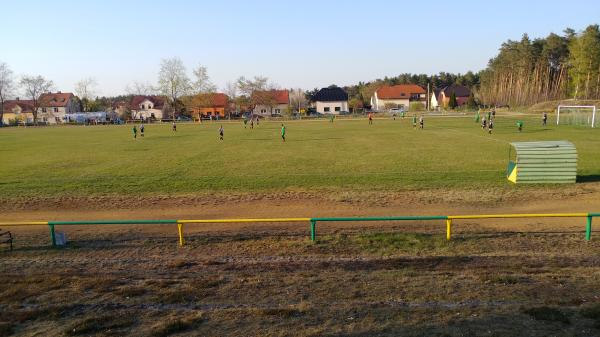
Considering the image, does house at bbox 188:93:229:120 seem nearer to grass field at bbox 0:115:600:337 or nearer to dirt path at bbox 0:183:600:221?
grass field at bbox 0:115:600:337

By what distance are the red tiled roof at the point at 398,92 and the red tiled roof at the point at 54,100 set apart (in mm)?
87815

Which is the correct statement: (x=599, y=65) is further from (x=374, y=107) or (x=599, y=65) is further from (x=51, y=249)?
(x=51, y=249)

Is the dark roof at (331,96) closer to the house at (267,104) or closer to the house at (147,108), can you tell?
the house at (267,104)

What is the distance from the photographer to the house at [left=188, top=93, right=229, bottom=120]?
103750 mm

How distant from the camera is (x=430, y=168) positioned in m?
21.6

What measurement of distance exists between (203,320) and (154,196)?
1133cm

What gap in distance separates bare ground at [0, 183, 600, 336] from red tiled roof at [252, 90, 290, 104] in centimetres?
9885

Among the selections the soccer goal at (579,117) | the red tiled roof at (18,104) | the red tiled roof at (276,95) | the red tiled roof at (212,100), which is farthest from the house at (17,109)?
the soccer goal at (579,117)

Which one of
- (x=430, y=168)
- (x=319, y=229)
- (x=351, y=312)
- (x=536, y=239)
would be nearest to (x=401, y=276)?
(x=351, y=312)

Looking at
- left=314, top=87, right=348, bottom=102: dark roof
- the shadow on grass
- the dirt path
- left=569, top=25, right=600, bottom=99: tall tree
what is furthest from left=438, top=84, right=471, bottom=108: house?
the dirt path

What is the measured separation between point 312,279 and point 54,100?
5109 inches

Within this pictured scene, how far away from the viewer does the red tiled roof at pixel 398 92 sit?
118688 mm

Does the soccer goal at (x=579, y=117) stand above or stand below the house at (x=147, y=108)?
below

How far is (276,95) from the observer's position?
378 ft
